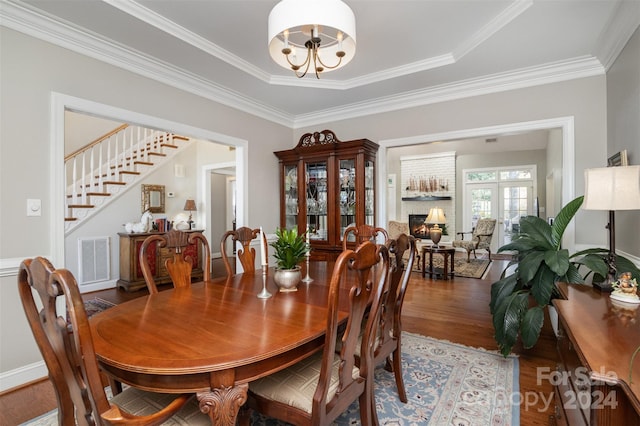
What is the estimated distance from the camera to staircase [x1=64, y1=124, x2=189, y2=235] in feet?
15.4

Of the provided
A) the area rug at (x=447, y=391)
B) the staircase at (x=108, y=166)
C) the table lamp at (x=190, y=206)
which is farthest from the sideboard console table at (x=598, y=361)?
the table lamp at (x=190, y=206)

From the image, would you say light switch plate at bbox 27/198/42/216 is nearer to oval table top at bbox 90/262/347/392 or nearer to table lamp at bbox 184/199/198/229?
oval table top at bbox 90/262/347/392

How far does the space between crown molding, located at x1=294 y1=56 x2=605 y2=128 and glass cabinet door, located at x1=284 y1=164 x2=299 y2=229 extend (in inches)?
33.5

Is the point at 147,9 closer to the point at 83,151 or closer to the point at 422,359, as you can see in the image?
the point at 422,359

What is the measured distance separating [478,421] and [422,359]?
2.47 feet

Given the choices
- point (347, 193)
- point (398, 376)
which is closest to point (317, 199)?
point (347, 193)

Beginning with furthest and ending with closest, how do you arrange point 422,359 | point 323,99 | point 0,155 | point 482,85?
point 323,99, point 482,85, point 422,359, point 0,155

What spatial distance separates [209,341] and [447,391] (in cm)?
174

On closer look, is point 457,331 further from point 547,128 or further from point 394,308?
point 547,128

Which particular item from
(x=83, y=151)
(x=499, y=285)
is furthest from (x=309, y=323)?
(x=83, y=151)

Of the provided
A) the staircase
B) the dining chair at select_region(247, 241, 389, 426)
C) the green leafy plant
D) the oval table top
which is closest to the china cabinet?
the green leafy plant

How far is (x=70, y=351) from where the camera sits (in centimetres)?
91

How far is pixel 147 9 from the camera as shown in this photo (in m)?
2.17

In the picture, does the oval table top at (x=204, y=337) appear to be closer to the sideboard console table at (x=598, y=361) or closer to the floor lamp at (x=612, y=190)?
the sideboard console table at (x=598, y=361)
